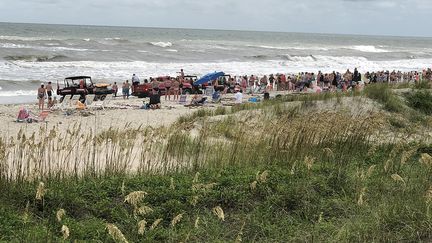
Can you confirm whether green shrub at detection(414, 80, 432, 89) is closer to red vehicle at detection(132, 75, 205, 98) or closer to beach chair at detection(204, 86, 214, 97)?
beach chair at detection(204, 86, 214, 97)

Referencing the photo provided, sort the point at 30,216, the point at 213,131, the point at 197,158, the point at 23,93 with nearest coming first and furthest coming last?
1. the point at 30,216
2. the point at 197,158
3. the point at 213,131
4. the point at 23,93

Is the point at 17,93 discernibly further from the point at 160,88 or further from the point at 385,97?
the point at 385,97

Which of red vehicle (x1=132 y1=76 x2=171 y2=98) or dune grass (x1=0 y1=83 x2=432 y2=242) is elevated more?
dune grass (x1=0 y1=83 x2=432 y2=242)

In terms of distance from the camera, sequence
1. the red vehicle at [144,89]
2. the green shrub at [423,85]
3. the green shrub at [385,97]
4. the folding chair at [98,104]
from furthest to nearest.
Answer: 1. the red vehicle at [144,89]
2. the folding chair at [98,104]
3. the green shrub at [423,85]
4. the green shrub at [385,97]

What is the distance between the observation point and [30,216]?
16.7ft

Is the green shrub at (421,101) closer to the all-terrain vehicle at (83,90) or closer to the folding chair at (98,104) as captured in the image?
the folding chair at (98,104)

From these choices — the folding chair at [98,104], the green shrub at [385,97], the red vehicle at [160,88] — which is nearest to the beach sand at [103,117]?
the folding chair at [98,104]

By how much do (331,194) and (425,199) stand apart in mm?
1221

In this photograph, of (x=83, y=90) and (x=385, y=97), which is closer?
(x=385, y=97)

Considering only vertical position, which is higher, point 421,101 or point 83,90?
point 421,101

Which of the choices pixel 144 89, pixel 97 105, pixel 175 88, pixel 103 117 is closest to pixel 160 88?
pixel 175 88

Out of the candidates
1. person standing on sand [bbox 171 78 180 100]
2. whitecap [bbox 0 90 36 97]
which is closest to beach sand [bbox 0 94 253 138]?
whitecap [bbox 0 90 36 97]

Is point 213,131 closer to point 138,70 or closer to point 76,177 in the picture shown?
point 76,177

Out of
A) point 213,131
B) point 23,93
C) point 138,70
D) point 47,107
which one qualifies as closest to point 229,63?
point 138,70
